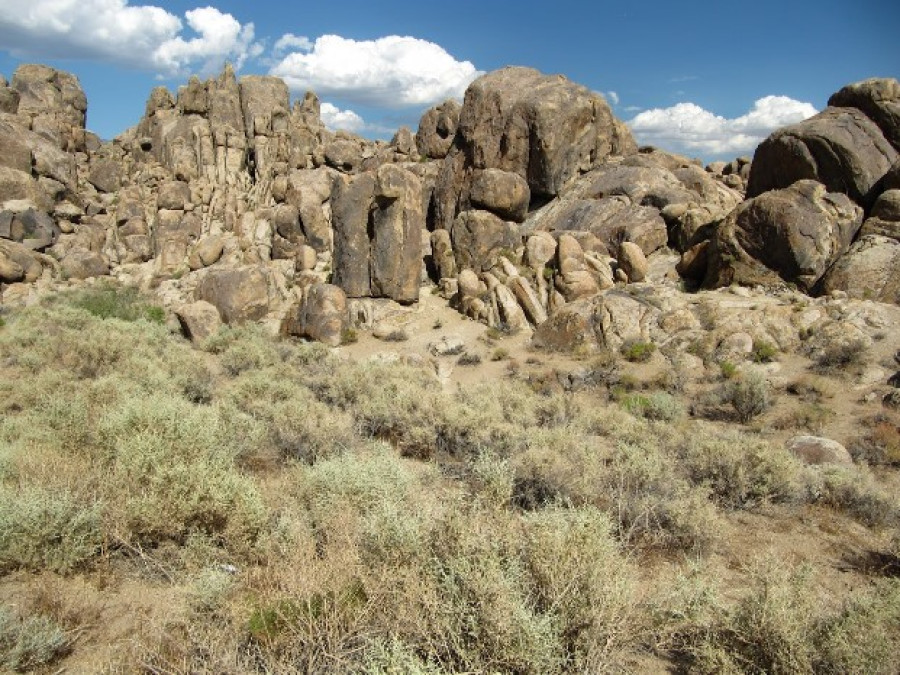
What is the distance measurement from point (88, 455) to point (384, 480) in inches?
137

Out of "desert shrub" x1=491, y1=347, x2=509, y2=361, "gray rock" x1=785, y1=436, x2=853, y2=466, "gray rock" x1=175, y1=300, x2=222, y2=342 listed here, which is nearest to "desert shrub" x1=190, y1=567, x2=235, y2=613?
"gray rock" x1=785, y1=436, x2=853, y2=466

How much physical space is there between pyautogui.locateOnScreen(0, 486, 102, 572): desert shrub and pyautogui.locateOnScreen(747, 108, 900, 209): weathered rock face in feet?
73.9

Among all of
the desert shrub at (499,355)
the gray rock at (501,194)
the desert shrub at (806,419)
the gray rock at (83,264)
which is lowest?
the desert shrub at (806,419)

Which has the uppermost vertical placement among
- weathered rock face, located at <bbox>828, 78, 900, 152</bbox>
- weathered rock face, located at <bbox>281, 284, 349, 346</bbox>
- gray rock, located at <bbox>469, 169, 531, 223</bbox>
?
weathered rock face, located at <bbox>828, 78, 900, 152</bbox>

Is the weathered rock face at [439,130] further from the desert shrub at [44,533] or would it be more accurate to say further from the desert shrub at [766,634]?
the desert shrub at [766,634]

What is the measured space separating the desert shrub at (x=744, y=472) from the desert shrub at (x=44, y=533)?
720cm

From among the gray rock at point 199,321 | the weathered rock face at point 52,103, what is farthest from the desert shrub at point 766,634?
the weathered rock face at point 52,103

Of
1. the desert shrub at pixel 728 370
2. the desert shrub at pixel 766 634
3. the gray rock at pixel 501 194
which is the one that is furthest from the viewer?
the gray rock at pixel 501 194

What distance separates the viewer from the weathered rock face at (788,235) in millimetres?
17766

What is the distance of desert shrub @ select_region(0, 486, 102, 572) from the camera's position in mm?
4758

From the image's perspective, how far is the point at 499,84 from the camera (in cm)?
2703

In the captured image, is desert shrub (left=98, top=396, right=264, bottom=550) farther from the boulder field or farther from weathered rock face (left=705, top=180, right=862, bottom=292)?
weathered rock face (left=705, top=180, right=862, bottom=292)

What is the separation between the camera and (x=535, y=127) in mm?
25609

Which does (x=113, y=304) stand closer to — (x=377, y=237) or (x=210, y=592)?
(x=377, y=237)
